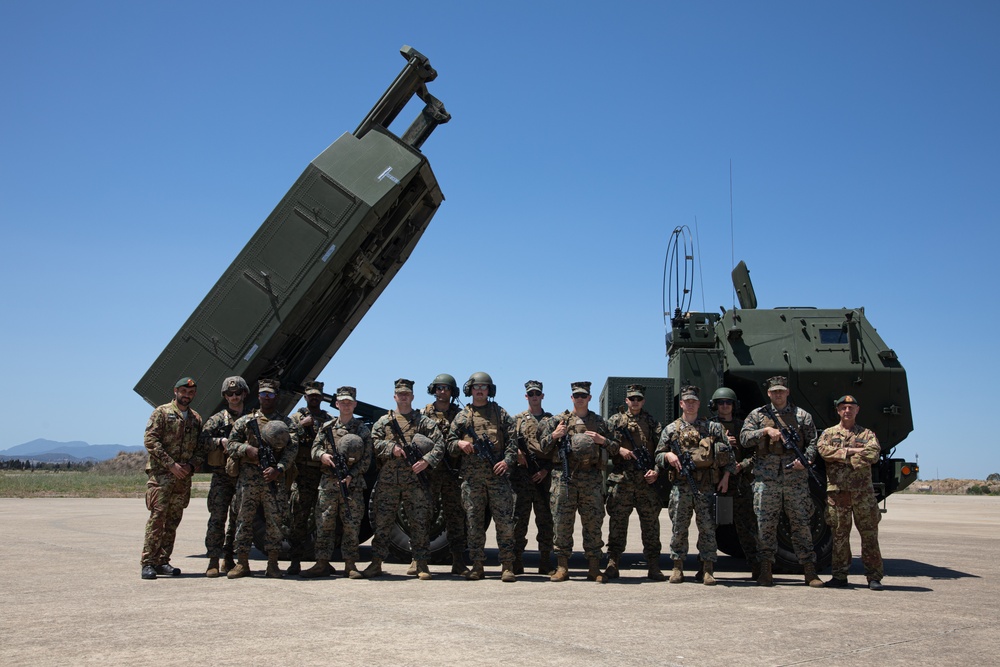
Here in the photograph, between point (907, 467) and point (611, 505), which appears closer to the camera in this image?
point (611, 505)

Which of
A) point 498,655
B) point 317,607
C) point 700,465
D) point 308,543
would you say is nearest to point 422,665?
point 498,655

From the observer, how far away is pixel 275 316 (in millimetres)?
8539

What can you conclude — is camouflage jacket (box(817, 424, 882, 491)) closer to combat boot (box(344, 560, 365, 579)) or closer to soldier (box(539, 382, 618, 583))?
soldier (box(539, 382, 618, 583))

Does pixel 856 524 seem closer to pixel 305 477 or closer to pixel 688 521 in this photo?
pixel 688 521

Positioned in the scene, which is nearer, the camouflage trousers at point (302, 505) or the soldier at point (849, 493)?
the soldier at point (849, 493)

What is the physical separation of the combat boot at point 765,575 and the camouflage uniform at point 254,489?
173 inches

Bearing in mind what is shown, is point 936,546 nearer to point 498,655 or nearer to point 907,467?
point 907,467

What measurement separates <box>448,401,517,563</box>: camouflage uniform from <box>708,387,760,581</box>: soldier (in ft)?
7.07

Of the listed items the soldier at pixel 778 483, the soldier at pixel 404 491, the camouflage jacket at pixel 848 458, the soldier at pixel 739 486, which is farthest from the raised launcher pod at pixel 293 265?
the camouflage jacket at pixel 848 458

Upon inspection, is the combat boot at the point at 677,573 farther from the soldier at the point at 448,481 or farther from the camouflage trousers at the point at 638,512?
the soldier at the point at 448,481

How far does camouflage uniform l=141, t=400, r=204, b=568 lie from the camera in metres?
7.74

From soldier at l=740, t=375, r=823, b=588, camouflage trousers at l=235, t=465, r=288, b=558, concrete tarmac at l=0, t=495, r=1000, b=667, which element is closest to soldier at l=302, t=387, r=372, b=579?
concrete tarmac at l=0, t=495, r=1000, b=667

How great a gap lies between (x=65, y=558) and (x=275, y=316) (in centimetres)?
358

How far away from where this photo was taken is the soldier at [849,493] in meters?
7.53
